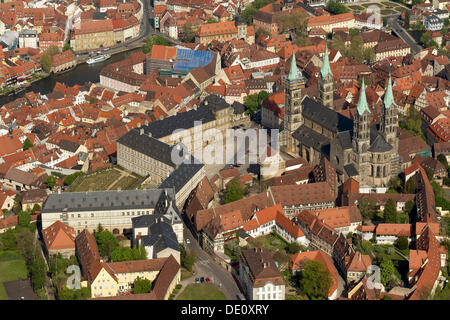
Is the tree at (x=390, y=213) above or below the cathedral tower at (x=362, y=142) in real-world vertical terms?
below

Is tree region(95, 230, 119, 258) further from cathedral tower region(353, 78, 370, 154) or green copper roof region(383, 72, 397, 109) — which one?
green copper roof region(383, 72, 397, 109)

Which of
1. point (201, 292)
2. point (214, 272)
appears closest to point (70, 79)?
point (214, 272)

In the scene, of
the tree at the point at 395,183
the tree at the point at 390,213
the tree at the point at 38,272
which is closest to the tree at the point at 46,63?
the tree at the point at 38,272

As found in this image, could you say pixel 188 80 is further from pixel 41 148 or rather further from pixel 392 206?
pixel 392 206

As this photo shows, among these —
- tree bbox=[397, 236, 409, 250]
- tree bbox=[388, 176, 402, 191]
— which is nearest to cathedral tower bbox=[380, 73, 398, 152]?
tree bbox=[388, 176, 402, 191]

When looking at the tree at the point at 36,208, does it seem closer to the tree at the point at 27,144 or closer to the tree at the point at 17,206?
the tree at the point at 17,206

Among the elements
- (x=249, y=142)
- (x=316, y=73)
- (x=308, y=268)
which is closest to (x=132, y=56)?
(x=316, y=73)
